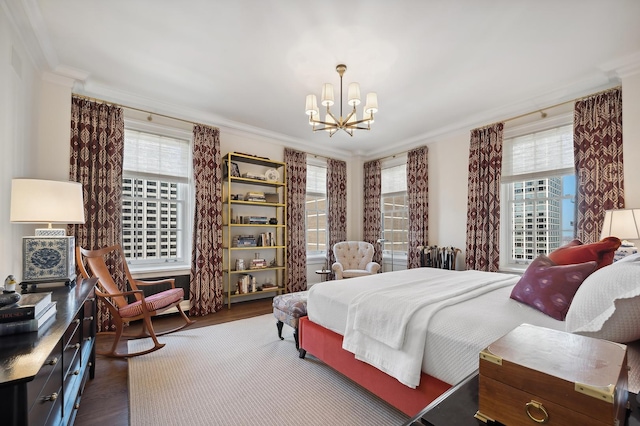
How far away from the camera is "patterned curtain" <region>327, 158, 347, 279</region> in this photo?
5711 millimetres

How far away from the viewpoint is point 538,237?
378 centimetres

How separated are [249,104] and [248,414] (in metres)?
3.44

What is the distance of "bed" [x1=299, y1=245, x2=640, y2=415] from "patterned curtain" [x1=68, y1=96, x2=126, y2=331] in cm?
264

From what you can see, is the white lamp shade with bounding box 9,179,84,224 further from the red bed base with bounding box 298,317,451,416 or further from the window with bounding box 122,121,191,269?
the red bed base with bounding box 298,317,451,416

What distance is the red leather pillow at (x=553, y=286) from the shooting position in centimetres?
152

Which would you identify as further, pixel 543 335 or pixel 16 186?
pixel 16 186

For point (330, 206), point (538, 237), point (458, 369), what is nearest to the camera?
point (458, 369)

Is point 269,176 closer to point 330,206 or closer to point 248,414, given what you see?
point 330,206

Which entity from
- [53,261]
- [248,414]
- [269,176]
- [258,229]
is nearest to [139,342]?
[53,261]

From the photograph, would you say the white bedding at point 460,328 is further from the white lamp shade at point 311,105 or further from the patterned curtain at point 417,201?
the patterned curtain at point 417,201

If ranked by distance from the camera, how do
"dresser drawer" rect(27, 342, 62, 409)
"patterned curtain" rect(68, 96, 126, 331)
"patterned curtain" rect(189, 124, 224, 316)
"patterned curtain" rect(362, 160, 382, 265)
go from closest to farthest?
"dresser drawer" rect(27, 342, 62, 409)
"patterned curtain" rect(68, 96, 126, 331)
"patterned curtain" rect(189, 124, 224, 316)
"patterned curtain" rect(362, 160, 382, 265)

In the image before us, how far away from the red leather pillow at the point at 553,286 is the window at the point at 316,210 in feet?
13.6

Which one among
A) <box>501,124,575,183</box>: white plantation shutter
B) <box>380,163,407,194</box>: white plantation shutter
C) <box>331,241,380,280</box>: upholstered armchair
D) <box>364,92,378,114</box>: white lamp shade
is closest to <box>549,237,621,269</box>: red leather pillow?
<box>364,92,378,114</box>: white lamp shade

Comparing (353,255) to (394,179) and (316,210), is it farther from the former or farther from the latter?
(394,179)
